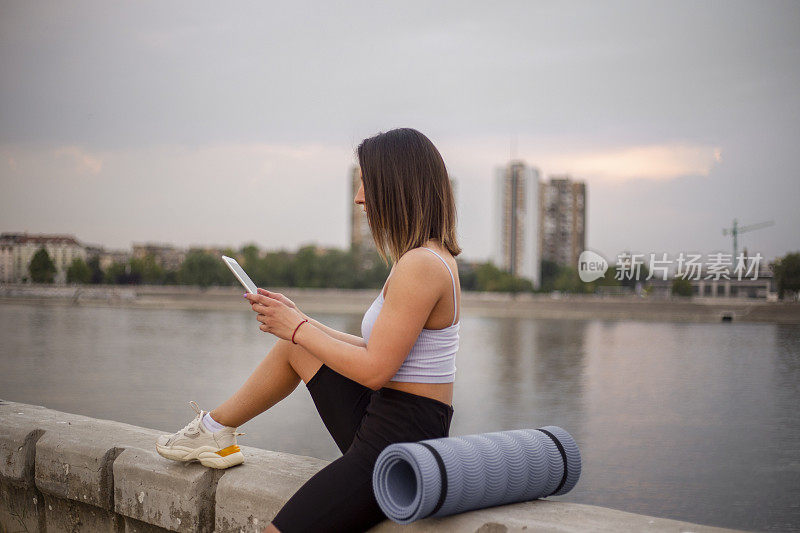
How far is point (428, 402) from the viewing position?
72.4 inches

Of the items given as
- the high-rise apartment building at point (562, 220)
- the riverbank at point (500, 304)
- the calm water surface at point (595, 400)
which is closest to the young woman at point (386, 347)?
the calm water surface at point (595, 400)

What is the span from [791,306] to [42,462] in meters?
27.4

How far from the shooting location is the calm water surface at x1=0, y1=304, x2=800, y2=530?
684 centimetres

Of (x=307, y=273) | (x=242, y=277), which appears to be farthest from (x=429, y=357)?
(x=307, y=273)

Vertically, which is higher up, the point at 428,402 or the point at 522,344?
the point at 428,402

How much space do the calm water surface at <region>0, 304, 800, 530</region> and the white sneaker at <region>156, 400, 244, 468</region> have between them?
4454 mm

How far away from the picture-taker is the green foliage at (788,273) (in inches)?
698

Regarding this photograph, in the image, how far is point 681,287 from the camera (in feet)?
120

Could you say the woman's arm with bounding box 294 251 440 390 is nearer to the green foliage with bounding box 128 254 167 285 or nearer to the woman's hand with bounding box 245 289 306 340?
the woman's hand with bounding box 245 289 306 340

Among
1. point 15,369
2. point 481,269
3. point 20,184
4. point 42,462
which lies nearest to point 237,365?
point 15,369

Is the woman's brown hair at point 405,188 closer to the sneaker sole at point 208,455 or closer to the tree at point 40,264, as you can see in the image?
the sneaker sole at point 208,455

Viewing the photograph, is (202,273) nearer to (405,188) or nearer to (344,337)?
(344,337)

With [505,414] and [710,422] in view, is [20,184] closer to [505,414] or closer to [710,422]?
[505,414]

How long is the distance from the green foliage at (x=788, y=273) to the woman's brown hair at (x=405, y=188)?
17937 millimetres
